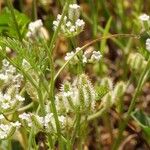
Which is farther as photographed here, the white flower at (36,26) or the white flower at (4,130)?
the white flower at (4,130)

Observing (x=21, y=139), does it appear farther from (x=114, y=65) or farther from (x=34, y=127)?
(x=114, y=65)

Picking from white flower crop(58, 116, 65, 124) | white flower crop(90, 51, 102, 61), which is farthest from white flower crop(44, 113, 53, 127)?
white flower crop(90, 51, 102, 61)

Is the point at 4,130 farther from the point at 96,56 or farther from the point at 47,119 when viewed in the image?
the point at 96,56

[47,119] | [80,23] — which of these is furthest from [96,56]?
[47,119]

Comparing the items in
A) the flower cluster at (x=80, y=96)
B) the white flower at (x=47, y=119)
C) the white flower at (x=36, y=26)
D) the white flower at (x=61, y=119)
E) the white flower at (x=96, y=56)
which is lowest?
the white flower at (x=61, y=119)

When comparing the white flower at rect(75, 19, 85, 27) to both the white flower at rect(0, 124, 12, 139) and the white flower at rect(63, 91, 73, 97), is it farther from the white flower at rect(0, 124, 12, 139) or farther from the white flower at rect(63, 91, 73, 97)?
the white flower at rect(0, 124, 12, 139)

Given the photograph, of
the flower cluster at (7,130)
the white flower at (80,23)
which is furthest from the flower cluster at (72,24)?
the flower cluster at (7,130)

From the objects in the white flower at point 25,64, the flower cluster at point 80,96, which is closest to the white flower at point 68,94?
the flower cluster at point 80,96

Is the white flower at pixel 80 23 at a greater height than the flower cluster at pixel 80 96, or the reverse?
the white flower at pixel 80 23

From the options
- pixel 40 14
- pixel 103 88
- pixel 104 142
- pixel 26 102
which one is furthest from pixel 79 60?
pixel 40 14

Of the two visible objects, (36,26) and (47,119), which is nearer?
(36,26)

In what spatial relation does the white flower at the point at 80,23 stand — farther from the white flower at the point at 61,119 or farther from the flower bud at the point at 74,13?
the white flower at the point at 61,119
